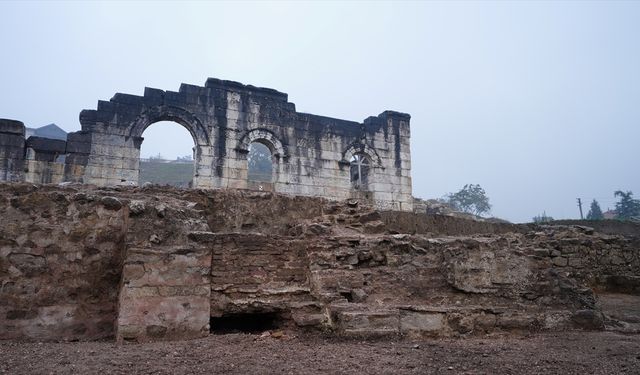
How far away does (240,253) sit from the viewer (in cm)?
545

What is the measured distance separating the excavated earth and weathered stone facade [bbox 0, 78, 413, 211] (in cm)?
701

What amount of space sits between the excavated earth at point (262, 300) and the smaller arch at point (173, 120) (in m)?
7.12

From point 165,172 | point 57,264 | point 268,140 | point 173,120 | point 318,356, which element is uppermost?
point 165,172

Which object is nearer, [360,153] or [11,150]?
[11,150]

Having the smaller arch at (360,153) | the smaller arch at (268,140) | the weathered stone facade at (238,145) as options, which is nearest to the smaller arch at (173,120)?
the weathered stone facade at (238,145)

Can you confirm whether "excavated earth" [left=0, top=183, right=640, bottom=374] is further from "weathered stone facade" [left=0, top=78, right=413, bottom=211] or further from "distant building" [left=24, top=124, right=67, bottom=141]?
"distant building" [left=24, top=124, right=67, bottom=141]

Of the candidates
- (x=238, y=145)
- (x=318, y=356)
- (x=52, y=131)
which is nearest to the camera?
(x=318, y=356)

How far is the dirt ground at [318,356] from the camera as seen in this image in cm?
360

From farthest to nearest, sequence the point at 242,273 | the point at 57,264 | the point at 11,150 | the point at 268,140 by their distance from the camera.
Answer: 1. the point at 268,140
2. the point at 11,150
3. the point at 242,273
4. the point at 57,264

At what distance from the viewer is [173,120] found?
13.6 metres

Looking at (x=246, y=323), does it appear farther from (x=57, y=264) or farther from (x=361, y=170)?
(x=361, y=170)

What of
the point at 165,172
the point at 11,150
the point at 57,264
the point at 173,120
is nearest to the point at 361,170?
the point at 173,120

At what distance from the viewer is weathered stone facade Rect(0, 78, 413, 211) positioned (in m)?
12.3

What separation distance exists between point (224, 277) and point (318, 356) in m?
1.72
